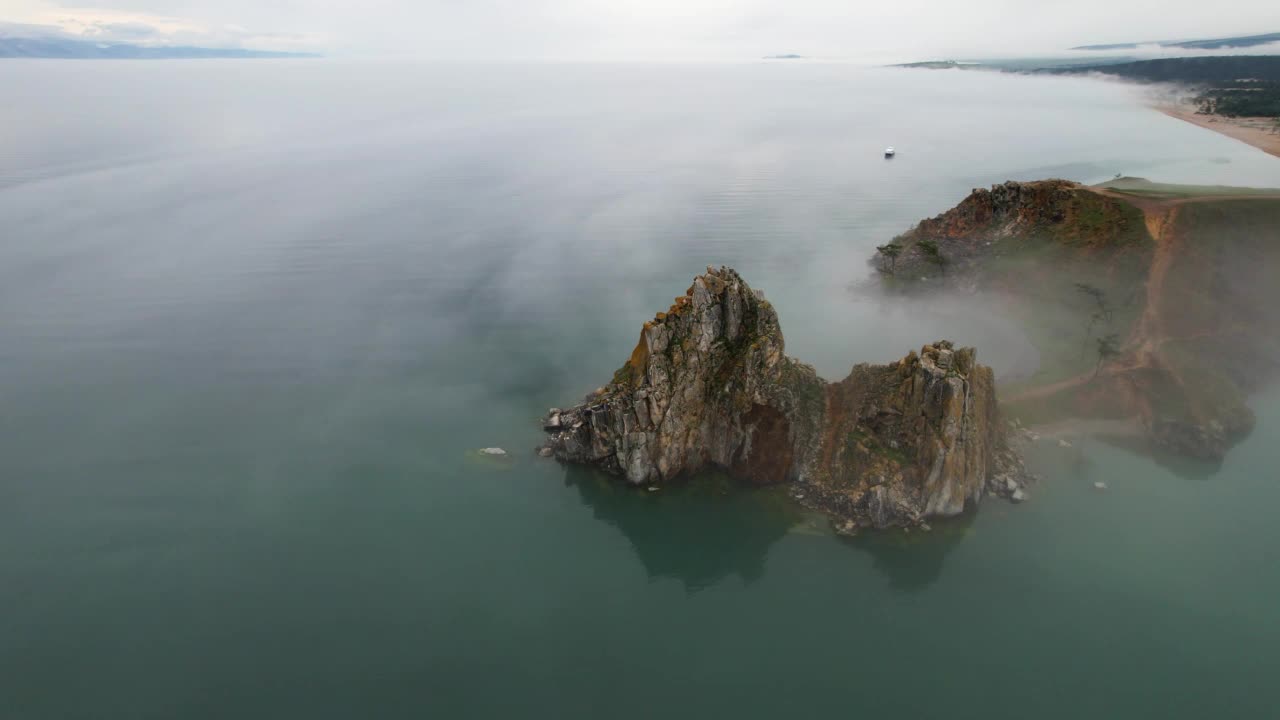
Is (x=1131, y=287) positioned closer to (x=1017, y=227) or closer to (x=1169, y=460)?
(x=1017, y=227)

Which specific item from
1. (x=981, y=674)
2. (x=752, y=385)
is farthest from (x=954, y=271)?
(x=981, y=674)

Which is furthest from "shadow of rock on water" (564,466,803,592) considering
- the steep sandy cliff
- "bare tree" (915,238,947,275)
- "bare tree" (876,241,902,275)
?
"bare tree" (876,241,902,275)

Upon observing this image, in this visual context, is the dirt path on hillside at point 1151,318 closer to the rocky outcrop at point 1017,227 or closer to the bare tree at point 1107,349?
the bare tree at point 1107,349

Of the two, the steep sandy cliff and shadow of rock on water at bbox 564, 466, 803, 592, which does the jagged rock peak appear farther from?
the steep sandy cliff

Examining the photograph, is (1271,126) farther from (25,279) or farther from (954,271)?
(25,279)

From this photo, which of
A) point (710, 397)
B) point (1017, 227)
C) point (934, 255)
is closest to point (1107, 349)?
point (934, 255)

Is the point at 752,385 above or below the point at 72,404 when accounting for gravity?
above
